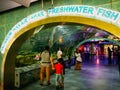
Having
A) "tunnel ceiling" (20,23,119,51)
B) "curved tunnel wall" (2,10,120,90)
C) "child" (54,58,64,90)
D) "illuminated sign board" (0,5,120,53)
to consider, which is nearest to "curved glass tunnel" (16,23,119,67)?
"tunnel ceiling" (20,23,119,51)

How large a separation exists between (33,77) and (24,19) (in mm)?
4637

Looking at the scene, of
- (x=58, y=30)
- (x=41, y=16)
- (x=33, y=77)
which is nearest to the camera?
(x=41, y=16)

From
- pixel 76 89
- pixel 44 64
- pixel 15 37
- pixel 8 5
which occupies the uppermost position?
pixel 8 5

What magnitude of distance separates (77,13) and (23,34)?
7.92 feet

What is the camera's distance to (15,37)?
737 cm

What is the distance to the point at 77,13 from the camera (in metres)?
5.55

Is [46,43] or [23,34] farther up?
[46,43]

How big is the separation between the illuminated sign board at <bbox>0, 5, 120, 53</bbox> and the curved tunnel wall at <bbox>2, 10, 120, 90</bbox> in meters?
0.10

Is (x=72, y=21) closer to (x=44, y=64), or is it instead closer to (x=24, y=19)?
(x=24, y=19)

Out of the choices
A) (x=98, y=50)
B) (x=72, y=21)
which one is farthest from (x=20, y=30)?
(x=98, y=50)

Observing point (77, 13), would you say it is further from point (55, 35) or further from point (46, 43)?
point (46, 43)

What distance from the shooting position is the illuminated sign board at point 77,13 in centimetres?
497

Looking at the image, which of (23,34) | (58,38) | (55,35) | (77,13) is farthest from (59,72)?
(58,38)

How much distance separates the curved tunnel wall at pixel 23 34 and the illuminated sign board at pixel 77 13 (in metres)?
0.10
